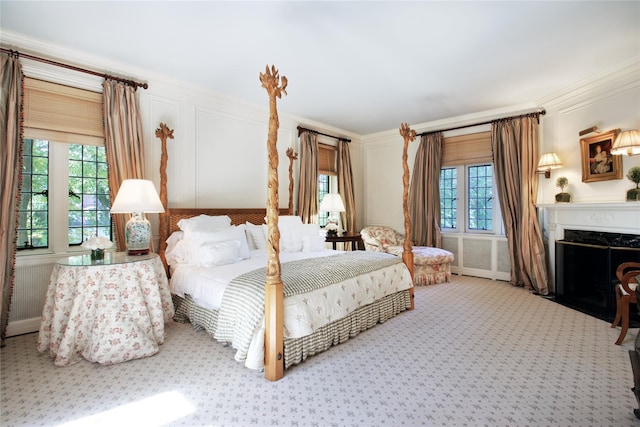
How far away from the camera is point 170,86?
12.4 ft

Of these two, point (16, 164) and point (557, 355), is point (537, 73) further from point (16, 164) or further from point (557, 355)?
point (16, 164)

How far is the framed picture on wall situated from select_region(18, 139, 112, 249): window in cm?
586

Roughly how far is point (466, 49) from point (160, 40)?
3.02 meters

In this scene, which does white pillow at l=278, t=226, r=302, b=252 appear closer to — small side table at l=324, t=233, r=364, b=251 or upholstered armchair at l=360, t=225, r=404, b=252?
small side table at l=324, t=233, r=364, b=251

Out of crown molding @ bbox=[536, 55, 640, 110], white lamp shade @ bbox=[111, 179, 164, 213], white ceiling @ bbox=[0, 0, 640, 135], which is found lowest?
white lamp shade @ bbox=[111, 179, 164, 213]

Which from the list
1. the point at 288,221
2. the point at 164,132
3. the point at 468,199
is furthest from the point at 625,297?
the point at 164,132

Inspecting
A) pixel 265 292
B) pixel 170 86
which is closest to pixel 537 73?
pixel 265 292

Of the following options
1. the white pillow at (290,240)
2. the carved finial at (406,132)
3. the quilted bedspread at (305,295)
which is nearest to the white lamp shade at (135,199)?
the quilted bedspread at (305,295)

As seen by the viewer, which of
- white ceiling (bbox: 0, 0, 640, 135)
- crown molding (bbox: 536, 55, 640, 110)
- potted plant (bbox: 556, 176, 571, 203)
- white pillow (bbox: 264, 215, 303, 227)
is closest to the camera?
white ceiling (bbox: 0, 0, 640, 135)

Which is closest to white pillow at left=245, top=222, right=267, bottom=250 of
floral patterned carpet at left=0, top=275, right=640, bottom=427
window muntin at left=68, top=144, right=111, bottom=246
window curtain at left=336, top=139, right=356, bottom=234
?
floral patterned carpet at left=0, top=275, right=640, bottom=427

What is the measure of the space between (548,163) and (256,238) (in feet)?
13.6

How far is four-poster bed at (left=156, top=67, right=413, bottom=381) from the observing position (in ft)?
7.25

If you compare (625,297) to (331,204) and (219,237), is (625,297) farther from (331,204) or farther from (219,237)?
(219,237)

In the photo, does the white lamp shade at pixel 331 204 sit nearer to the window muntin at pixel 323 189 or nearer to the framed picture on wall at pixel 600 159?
the window muntin at pixel 323 189
